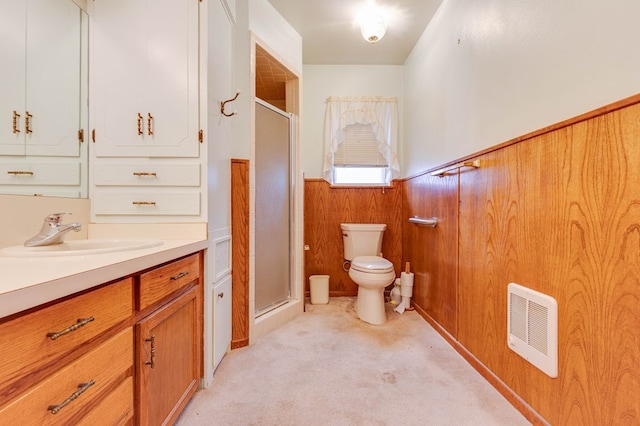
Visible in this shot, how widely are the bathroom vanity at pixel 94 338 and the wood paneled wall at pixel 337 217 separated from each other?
187 centimetres

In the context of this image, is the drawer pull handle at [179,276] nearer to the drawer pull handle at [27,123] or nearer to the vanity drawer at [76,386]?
the vanity drawer at [76,386]

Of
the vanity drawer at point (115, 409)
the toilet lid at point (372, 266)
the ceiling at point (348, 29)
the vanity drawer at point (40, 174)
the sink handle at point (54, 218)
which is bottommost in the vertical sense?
the vanity drawer at point (115, 409)

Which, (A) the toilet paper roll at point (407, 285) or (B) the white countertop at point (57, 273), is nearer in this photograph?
(B) the white countertop at point (57, 273)

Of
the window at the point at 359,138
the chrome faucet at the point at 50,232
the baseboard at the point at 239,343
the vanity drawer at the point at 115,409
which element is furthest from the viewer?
the window at the point at 359,138

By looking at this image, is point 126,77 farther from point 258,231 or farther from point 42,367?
point 42,367

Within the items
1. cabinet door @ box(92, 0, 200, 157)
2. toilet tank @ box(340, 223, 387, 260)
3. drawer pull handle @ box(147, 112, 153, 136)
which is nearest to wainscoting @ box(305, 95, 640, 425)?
toilet tank @ box(340, 223, 387, 260)

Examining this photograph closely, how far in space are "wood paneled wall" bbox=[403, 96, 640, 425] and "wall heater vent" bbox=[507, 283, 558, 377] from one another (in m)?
0.03

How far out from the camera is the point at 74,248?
1.15 meters

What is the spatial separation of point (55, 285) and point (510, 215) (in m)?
1.68

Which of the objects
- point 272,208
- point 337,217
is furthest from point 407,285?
point 272,208

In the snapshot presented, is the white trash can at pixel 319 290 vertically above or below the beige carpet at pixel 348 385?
above

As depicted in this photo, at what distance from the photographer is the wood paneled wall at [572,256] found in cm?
87

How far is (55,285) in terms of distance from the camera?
1.88 ft

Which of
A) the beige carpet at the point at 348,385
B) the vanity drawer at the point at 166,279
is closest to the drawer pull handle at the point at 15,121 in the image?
the vanity drawer at the point at 166,279
